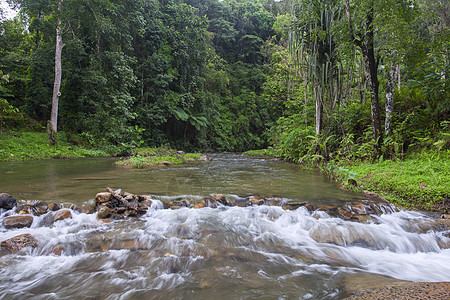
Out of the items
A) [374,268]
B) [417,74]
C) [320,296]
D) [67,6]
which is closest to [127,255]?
[320,296]

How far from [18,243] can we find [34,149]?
11.4m

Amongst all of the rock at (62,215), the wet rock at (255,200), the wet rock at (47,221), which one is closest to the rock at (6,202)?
the wet rock at (47,221)

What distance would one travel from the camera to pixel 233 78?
2622cm

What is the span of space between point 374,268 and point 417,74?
6.50 metres

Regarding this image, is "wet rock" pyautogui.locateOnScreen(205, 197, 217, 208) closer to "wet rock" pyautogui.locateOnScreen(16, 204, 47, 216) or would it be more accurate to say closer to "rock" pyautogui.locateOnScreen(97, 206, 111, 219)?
"rock" pyautogui.locateOnScreen(97, 206, 111, 219)

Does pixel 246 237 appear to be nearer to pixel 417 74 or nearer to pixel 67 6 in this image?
pixel 417 74

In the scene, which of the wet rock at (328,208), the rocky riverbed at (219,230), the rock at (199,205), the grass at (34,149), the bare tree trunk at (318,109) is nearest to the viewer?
the rocky riverbed at (219,230)

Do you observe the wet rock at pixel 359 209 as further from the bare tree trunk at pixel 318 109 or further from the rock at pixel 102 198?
the bare tree trunk at pixel 318 109

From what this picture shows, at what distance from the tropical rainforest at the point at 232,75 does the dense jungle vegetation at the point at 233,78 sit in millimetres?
58

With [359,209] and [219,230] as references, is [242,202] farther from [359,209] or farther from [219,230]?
[359,209]

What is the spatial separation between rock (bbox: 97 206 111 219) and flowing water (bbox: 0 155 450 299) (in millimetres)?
103

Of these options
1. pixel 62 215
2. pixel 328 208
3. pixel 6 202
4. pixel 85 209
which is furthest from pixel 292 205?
pixel 6 202

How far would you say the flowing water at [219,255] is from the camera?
2.17 meters

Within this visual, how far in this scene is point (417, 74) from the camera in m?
6.67
